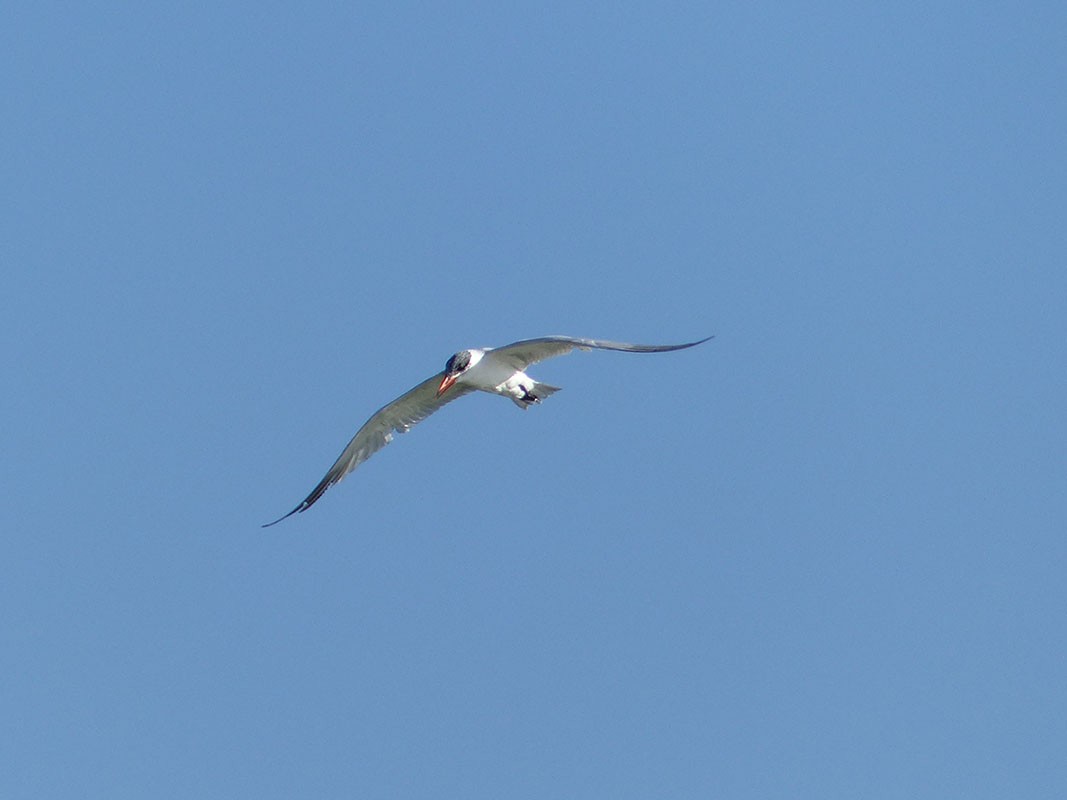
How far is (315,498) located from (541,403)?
11.2 feet

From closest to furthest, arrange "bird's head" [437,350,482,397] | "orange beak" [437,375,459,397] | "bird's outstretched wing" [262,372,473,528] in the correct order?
"bird's head" [437,350,482,397]
"orange beak" [437,375,459,397]
"bird's outstretched wing" [262,372,473,528]

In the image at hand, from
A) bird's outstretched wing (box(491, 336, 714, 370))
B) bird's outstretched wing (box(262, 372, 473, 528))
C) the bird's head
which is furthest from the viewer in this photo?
bird's outstretched wing (box(262, 372, 473, 528))

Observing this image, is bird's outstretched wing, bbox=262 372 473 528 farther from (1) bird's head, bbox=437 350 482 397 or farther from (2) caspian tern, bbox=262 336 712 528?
(1) bird's head, bbox=437 350 482 397

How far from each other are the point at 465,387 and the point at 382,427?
4.44 ft

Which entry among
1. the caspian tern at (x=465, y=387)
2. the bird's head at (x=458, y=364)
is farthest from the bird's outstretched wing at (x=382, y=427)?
Result: the bird's head at (x=458, y=364)

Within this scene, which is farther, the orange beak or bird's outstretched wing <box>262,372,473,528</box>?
bird's outstretched wing <box>262,372,473,528</box>

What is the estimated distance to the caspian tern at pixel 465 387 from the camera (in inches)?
663

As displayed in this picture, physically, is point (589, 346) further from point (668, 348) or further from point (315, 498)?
point (315, 498)

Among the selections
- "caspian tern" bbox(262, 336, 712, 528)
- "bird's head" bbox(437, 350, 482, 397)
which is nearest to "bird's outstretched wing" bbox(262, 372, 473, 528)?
"caspian tern" bbox(262, 336, 712, 528)

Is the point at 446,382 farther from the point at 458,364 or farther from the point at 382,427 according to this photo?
the point at 382,427

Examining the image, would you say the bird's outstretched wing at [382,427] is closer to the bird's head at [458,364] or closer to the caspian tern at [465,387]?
the caspian tern at [465,387]

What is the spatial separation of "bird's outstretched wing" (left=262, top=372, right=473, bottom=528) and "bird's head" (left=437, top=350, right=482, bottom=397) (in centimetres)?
74

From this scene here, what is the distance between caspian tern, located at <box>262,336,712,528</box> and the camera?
1683 centimetres

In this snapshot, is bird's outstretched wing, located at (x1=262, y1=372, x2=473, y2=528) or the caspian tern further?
bird's outstretched wing, located at (x1=262, y1=372, x2=473, y2=528)
